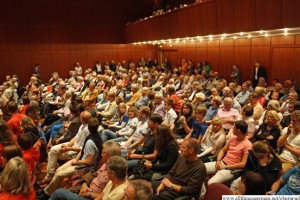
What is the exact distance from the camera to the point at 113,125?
213 inches

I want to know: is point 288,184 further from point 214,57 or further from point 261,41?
point 214,57

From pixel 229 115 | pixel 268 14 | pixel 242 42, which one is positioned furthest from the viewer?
pixel 242 42

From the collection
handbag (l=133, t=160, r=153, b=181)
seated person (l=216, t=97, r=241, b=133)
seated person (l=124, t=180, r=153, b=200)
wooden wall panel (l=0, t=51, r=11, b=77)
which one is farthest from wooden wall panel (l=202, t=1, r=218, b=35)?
wooden wall panel (l=0, t=51, r=11, b=77)

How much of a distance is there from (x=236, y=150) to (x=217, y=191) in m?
1.08

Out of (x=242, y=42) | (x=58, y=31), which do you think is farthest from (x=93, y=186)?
(x=58, y=31)

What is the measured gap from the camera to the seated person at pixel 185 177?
110 inches

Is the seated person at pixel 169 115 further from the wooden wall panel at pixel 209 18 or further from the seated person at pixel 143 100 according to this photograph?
the wooden wall panel at pixel 209 18

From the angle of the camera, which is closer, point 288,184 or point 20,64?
point 288,184

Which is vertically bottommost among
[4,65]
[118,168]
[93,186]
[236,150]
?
[93,186]

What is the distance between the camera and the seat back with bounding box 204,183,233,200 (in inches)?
94.8

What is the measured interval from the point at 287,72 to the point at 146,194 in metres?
8.28

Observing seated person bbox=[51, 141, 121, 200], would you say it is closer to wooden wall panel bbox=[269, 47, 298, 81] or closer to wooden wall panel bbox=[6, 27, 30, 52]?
wooden wall panel bbox=[269, 47, 298, 81]

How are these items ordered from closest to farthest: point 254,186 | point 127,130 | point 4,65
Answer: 1. point 254,186
2. point 127,130
3. point 4,65

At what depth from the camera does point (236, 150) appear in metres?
3.45
